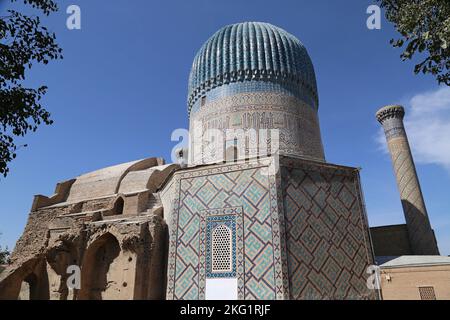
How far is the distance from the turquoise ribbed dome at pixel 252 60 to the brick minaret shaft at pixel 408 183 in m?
Answer: 4.29

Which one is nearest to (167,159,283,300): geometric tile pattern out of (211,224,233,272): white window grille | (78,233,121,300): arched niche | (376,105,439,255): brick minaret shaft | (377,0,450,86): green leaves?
(211,224,233,272): white window grille

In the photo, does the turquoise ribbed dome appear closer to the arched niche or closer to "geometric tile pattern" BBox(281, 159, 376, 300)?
"geometric tile pattern" BBox(281, 159, 376, 300)

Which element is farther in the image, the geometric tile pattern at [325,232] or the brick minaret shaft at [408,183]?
the brick minaret shaft at [408,183]

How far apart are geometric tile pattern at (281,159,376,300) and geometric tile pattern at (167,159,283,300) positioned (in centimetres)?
40

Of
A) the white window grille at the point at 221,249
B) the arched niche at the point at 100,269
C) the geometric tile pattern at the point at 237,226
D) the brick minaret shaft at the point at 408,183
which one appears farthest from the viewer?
the brick minaret shaft at the point at 408,183

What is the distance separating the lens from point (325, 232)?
284 inches

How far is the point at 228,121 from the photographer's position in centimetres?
1034

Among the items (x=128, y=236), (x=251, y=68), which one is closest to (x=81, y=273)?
(x=128, y=236)

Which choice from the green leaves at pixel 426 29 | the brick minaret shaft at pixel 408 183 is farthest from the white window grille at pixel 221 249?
the brick minaret shaft at pixel 408 183

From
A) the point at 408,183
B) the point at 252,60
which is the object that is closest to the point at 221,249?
the point at 252,60

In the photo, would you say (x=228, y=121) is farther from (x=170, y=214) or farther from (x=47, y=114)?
(x=47, y=114)

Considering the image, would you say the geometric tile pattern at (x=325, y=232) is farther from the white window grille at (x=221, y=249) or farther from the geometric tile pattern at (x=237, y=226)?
the white window grille at (x=221, y=249)

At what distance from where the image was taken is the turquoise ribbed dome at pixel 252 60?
10.8 metres

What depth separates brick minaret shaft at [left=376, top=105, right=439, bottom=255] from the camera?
11.3 m
